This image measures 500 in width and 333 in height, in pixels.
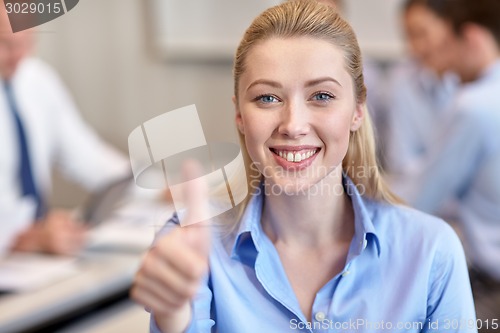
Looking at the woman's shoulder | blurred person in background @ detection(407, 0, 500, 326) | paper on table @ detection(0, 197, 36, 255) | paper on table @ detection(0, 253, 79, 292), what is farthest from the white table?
the woman's shoulder

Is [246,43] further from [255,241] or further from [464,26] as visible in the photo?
[464,26]

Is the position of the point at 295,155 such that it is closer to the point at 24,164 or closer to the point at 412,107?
the point at 24,164

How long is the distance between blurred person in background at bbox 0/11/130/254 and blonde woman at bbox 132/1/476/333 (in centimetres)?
52

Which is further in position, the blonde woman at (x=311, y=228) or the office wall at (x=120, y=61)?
the office wall at (x=120, y=61)

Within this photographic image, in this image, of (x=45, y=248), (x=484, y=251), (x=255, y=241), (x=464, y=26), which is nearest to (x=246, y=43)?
(x=255, y=241)

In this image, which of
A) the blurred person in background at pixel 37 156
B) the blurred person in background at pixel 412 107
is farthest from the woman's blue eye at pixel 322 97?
the blurred person in background at pixel 412 107

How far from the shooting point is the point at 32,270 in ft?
3.62

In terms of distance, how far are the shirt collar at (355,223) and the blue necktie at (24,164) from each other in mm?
1025

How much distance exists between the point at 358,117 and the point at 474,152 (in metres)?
0.47

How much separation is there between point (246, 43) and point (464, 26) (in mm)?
677

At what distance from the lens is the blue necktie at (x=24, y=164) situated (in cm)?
143

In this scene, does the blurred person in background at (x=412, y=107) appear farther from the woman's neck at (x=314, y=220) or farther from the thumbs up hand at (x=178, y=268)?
the thumbs up hand at (x=178, y=268)

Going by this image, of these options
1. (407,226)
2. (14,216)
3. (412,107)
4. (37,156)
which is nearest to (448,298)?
(407,226)

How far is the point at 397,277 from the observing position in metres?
0.48
